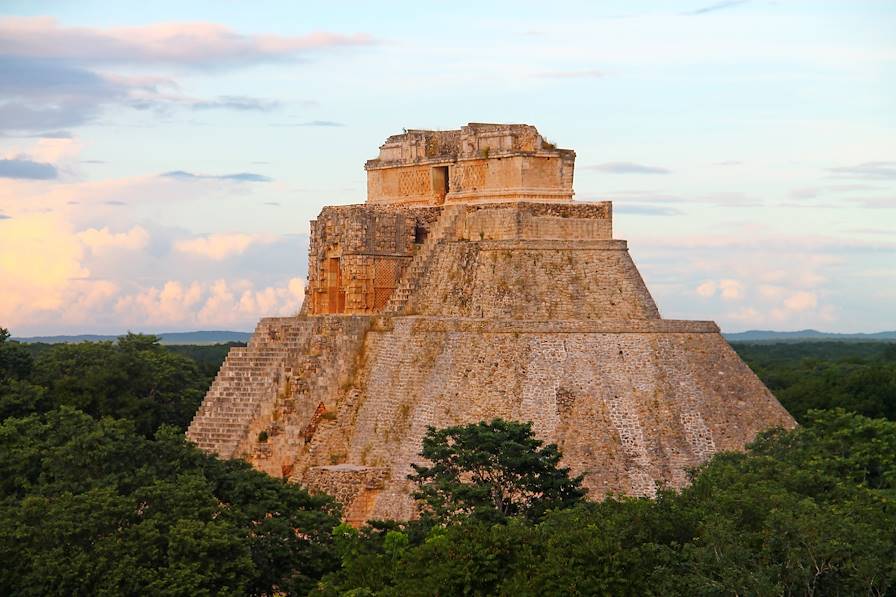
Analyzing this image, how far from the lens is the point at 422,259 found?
3822 centimetres

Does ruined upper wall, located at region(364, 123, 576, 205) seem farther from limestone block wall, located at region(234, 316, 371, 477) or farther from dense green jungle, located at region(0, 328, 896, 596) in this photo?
dense green jungle, located at region(0, 328, 896, 596)

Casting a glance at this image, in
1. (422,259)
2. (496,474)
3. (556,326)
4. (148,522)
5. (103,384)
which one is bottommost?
(148,522)

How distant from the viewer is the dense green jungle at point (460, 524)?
2527cm

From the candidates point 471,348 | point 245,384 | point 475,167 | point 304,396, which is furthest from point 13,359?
point 471,348

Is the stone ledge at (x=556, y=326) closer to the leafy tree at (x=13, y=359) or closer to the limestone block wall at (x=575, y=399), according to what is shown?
the limestone block wall at (x=575, y=399)

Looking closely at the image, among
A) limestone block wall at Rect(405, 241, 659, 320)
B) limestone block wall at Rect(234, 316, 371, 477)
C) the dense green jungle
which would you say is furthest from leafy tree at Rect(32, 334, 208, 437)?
limestone block wall at Rect(405, 241, 659, 320)

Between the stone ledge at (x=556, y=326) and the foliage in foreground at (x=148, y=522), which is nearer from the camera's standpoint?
the foliage in foreground at (x=148, y=522)

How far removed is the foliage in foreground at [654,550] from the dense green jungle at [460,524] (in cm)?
3

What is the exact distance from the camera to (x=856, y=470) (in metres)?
32.7

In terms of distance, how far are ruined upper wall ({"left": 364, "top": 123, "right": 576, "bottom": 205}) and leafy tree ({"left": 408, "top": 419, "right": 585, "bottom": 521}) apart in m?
8.31

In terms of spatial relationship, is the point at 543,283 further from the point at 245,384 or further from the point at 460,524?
the point at 460,524

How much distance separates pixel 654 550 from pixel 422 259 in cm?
1366

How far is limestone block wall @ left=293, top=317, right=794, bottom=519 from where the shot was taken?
107 ft

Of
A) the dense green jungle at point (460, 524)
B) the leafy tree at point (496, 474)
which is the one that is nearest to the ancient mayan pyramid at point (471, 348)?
the dense green jungle at point (460, 524)
